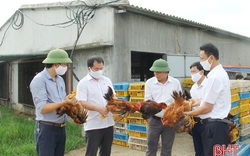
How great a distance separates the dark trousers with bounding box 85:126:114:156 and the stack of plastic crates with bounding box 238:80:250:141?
162 inches

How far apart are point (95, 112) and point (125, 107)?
0.48 meters

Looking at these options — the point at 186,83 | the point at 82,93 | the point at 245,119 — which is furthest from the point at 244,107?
Answer: the point at 82,93

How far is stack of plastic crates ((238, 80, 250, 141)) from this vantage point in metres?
6.69

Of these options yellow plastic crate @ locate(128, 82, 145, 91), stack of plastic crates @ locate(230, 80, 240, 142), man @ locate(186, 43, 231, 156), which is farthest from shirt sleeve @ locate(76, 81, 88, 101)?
stack of plastic crates @ locate(230, 80, 240, 142)

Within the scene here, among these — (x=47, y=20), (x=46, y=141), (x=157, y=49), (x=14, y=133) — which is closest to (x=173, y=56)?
(x=157, y=49)

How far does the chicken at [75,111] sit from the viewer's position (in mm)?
3366

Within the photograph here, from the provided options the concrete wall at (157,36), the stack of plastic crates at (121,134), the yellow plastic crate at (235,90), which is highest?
the concrete wall at (157,36)

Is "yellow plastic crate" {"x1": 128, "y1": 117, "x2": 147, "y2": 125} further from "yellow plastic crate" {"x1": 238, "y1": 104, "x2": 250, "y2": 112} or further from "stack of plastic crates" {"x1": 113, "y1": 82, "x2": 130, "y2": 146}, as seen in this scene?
"yellow plastic crate" {"x1": 238, "y1": 104, "x2": 250, "y2": 112}

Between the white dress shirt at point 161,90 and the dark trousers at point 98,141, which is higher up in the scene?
the white dress shirt at point 161,90

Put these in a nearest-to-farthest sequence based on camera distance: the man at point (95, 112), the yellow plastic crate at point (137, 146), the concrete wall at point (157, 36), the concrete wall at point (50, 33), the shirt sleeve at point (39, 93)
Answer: the shirt sleeve at point (39, 93) < the man at point (95, 112) < the yellow plastic crate at point (137, 146) < the concrete wall at point (50, 33) < the concrete wall at point (157, 36)

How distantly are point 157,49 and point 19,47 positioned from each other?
6109 millimetres

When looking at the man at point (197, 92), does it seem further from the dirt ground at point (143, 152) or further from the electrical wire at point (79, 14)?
the electrical wire at point (79, 14)

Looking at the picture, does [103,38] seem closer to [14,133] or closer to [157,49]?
[157,49]

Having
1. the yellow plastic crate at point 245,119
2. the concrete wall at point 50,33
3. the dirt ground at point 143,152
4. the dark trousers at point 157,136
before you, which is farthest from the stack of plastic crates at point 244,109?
the concrete wall at point 50,33
